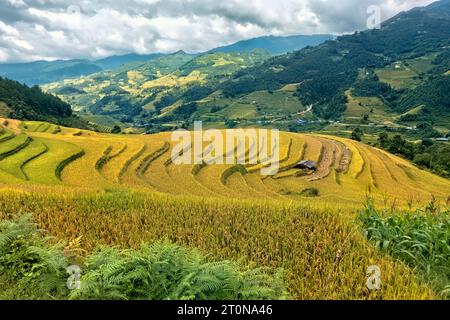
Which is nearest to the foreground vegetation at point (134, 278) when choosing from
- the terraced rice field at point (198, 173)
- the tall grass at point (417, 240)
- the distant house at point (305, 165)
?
the tall grass at point (417, 240)

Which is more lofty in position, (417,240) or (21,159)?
(21,159)

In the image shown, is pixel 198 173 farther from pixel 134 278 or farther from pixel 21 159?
pixel 134 278

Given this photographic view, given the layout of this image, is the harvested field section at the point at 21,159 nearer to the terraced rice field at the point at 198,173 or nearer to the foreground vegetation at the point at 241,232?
the terraced rice field at the point at 198,173

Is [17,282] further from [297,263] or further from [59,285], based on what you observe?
Answer: [297,263]

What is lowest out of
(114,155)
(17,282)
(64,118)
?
(17,282)

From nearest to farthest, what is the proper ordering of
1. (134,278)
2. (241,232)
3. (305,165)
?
(134,278), (241,232), (305,165)

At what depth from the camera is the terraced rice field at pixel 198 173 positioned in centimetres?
2606

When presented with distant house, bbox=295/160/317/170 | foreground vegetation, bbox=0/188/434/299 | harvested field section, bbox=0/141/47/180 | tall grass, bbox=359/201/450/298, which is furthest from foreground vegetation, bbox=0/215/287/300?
distant house, bbox=295/160/317/170

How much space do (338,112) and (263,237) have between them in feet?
547

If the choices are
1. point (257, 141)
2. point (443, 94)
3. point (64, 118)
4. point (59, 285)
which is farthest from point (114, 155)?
point (443, 94)

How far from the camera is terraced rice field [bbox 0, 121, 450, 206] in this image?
26.1m

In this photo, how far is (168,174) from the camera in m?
30.9

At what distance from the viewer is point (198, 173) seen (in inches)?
1292

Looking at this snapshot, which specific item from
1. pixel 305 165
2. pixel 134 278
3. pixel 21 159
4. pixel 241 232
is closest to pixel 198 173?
pixel 21 159
